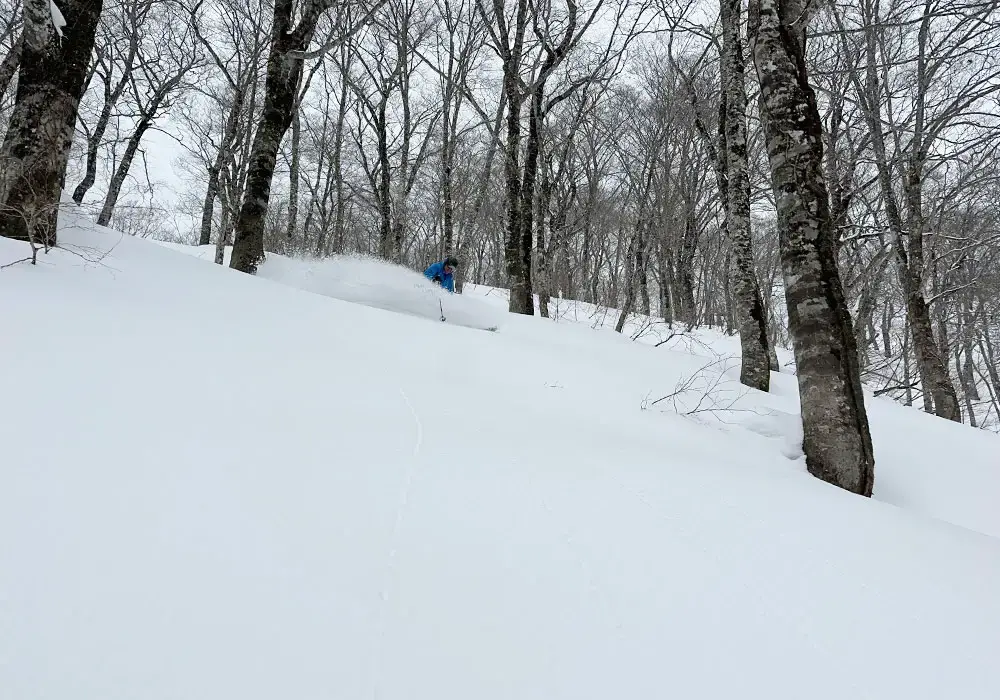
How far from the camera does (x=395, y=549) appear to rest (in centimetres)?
139

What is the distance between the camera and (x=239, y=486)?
58.9 inches

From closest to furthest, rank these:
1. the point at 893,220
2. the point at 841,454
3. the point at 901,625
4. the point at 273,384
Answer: the point at 901,625, the point at 273,384, the point at 841,454, the point at 893,220

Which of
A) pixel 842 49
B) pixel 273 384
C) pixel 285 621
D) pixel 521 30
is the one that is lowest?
pixel 285 621

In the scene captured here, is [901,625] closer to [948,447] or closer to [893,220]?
[948,447]

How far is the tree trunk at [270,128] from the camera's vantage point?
6.37m

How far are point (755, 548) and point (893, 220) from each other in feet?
32.5

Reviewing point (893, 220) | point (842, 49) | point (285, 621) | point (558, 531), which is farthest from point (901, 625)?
point (842, 49)

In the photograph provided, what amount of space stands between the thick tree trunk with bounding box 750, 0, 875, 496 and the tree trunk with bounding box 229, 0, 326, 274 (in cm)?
562

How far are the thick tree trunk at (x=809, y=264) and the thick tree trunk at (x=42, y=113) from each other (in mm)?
5711

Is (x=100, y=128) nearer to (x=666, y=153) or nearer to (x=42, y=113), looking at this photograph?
(x=42, y=113)

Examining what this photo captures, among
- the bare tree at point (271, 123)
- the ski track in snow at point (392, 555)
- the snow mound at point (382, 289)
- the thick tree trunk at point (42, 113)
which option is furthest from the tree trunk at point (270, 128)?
the ski track in snow at point (392, 555)

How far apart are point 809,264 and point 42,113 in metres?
6.31

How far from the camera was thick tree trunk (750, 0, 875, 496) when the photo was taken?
3246 mm


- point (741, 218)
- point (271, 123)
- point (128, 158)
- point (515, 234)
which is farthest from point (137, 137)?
point (741, 218)
